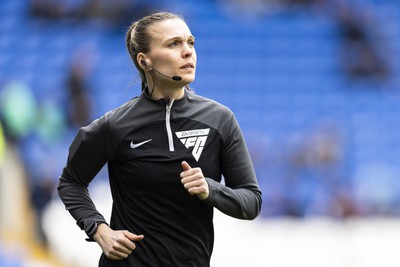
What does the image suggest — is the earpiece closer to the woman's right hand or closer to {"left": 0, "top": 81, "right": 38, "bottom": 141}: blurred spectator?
the woman's right hand

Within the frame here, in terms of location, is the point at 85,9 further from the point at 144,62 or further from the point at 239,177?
the point at 239,177

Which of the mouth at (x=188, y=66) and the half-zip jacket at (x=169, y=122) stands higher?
the mouth at (x=188, y=66)

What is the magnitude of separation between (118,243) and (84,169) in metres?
0.37

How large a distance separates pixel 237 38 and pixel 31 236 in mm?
4120

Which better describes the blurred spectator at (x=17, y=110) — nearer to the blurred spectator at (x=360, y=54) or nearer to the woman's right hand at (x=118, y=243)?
the blurred spectator at (x=360, y=54)

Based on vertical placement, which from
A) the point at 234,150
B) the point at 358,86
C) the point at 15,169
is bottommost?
the point at 234,150

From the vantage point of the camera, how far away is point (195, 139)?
3.36 metres

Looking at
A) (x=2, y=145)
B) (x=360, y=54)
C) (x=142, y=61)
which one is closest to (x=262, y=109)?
(x=360, y=54)

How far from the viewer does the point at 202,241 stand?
3354 millimetres

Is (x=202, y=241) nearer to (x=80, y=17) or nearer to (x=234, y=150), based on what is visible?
(x=234, y=150)

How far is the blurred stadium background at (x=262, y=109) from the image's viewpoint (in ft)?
30.6

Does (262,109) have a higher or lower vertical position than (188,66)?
higher

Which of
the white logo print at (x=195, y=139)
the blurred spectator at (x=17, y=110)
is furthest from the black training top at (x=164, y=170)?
the blurred spectator at (x=17, y=110)

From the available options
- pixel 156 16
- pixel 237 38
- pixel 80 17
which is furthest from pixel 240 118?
pixel 156 16
